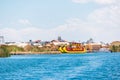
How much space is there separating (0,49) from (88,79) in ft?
372

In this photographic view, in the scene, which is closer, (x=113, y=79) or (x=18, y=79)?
(x=113, y=79)

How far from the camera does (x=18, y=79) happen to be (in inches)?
2712

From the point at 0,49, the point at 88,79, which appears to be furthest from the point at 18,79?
the point at 0,49

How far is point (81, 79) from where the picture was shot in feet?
220

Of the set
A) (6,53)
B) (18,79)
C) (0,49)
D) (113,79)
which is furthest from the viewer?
(6,53)

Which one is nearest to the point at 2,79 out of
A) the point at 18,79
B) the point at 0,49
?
the point at 18,79

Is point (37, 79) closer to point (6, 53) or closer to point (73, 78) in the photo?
point (73, 78)

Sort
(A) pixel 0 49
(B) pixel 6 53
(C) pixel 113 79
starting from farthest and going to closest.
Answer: (B) pixel 6 53
(A) pixel 0 49
(C) pixel 113 79

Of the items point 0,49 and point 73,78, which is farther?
point 0,49

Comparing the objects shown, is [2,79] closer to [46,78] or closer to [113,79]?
[46,78]

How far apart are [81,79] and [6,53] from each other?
5036 inches

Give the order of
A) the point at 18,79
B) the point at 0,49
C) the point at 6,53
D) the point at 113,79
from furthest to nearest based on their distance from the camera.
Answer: the point at 6,53 < the point at 0,49 < the point at 18,79 < the point at 113,79

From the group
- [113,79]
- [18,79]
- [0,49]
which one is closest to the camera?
[113,79]

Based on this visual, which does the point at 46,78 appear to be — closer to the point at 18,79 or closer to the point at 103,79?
the point at 18,79
